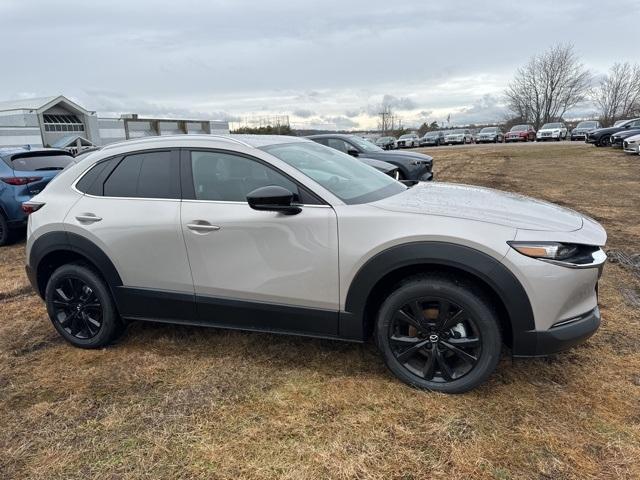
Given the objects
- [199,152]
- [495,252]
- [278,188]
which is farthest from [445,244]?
[199,152]

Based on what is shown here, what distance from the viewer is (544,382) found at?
3.03 meters

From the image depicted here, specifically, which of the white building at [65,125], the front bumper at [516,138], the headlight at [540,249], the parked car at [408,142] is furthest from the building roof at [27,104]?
the headlight at [540,249]

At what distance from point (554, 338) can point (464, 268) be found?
0.65 metres

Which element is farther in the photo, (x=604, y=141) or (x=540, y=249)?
(x=604, y=141)

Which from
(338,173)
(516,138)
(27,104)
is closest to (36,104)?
(27,104)

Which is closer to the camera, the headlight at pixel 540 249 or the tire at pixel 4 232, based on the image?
the headlight at pixel 540 249

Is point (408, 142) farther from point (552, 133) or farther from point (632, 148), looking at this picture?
point (632, 148)

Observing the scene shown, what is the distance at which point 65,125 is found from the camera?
5125 centimetres

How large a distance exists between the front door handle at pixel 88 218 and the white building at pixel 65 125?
36.7 meters

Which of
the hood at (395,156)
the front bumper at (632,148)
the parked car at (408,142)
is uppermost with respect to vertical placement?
the hood at (395,156)

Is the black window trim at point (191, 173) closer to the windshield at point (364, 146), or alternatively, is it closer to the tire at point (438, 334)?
the tire at point (438, 334)

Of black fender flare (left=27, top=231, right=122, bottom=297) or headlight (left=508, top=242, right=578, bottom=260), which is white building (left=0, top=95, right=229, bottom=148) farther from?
headlight (left=508, top=242, right=578, bottom=260)

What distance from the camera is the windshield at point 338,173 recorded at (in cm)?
320

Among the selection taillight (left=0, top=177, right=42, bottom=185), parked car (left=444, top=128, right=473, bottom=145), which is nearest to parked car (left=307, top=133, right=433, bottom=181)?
taillight (left=0, top=177, right=42, bottom=185)
